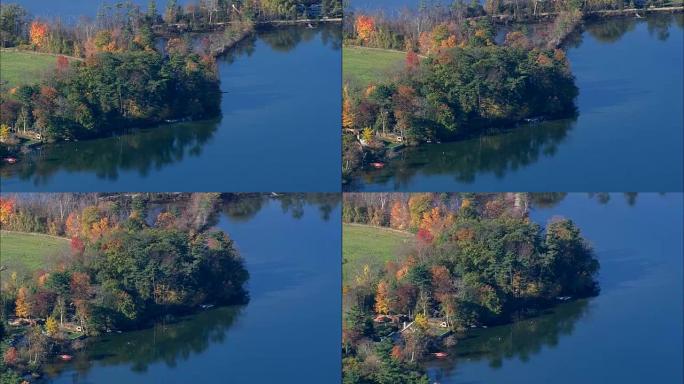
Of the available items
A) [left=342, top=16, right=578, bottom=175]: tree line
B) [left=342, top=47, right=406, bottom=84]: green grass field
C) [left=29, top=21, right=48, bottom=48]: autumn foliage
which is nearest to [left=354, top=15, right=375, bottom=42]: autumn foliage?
[left=342, top=16, right=578, bottom=175]: tree line

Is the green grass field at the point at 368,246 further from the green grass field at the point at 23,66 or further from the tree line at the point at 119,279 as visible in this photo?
the green grass field at the point at 23,66

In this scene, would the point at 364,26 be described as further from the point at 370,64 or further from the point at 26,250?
the point at 26,250

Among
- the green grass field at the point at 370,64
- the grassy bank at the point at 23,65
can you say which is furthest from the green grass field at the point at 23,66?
the green grass field at the point at 370,64

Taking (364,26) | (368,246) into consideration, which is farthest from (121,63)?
(368,246)

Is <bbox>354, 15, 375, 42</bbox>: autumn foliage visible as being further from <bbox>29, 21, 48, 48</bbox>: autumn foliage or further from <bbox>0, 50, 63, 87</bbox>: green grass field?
<bbox>29, 21, 48, 48</bbox>: autumn foliage

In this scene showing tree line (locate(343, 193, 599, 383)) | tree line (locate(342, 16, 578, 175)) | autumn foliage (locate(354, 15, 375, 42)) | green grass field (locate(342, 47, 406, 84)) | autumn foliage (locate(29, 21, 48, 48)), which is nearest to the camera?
tree line (locate(343, 193, 599, 383))

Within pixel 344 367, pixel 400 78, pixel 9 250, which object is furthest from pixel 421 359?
pixel 9 250
